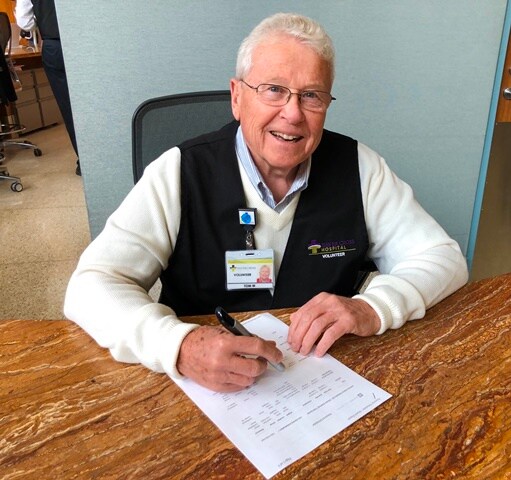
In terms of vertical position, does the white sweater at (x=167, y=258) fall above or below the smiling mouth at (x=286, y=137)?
below

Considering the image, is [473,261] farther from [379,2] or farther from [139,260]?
[139,260]

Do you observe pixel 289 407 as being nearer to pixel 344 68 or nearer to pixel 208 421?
pixel 208 421

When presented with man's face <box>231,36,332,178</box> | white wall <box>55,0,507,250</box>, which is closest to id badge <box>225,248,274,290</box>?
man's face <box>231,36,332,178</box>

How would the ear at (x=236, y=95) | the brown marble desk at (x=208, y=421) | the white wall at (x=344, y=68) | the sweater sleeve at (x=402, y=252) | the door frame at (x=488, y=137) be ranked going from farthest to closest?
the door frame at (x=488, y=137) < the white wall at (x=344, y=68) < the ear at (x=236, y=95) < the sweater sleeve at (x=402, y=252) < the brown marble desk at (x=208, y=421)

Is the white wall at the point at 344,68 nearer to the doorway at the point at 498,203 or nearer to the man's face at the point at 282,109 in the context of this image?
the doorway at the point at 498,203

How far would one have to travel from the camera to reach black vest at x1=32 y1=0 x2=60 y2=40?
3.45m

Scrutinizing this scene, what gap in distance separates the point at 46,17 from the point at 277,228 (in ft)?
10.2

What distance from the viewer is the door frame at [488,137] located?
250 cm

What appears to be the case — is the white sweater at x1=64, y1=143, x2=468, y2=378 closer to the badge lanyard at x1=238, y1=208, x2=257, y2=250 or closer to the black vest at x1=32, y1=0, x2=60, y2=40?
the badge lanyard at x1=238, y1=208, x2=257, y2=250

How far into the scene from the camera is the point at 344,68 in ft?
8.17

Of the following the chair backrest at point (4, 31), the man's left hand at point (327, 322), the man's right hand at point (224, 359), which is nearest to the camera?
the man's right hand at point (224, 359)

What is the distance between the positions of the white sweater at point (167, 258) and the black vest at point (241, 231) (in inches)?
1.1

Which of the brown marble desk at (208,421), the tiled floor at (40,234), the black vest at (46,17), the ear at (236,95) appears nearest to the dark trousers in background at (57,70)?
the black vest at (46,17)

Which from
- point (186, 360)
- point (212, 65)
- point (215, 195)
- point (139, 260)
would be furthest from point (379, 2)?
point (186, 360)
